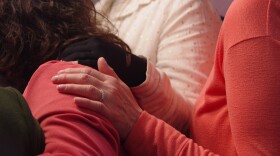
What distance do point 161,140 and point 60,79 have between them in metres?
0.21

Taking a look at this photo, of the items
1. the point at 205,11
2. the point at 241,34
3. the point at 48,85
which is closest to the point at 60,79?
the point at 48,85

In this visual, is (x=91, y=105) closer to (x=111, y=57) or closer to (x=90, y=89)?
(x=90, y=89)

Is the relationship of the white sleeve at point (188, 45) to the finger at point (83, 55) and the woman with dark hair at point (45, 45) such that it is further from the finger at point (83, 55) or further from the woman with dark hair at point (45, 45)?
the finger at point (83, 55)

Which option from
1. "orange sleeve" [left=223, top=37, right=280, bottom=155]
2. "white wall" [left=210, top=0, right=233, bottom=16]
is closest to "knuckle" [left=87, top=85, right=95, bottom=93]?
"orange sleeve" [left=223, top=37, right=280, bottom=155]

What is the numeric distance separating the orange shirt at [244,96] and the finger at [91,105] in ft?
0.34

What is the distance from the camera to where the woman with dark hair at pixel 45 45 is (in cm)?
66

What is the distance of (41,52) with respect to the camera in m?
0.91

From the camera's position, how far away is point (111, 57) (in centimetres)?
84

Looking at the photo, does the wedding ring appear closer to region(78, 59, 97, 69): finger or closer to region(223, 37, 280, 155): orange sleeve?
region(78, 59, 97, 69): finger

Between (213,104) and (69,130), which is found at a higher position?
(69,130)

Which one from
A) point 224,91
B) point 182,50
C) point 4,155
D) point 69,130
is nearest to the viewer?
point 4,155

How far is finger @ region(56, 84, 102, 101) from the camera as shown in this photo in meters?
0.70

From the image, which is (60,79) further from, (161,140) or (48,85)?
(161,140)

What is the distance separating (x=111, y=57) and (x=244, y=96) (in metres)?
0.24
